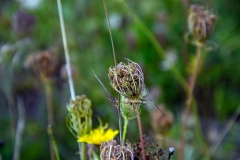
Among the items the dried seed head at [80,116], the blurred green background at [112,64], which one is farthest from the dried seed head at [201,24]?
the blurred green background at [112,64]

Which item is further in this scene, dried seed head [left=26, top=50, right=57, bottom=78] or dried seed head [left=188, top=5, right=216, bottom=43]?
dried seed head [left=26, top=50, right=57, bottom=78]

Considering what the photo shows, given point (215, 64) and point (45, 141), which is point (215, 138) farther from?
point (45, 141)

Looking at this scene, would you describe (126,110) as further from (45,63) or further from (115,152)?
(45,63)

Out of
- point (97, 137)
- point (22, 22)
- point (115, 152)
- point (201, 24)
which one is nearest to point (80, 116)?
point (97, 137)

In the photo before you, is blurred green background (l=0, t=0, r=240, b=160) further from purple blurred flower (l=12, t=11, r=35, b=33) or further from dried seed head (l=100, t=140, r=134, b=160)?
dried seed head (l=100, t=140, r=134, b=160)

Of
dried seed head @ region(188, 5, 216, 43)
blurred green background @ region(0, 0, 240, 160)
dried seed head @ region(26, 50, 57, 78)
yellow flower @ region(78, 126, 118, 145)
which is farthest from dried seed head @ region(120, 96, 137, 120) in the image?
blurred green background @ region(0, 0, 240, 160)
